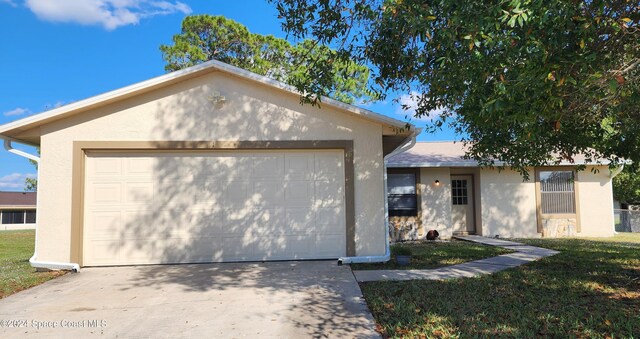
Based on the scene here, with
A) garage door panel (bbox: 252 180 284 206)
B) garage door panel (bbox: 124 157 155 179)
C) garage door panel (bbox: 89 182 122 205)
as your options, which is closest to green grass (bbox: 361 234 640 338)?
garage door panel (bbox: 252 180 284 206)

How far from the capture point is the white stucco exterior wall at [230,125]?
8266 mm

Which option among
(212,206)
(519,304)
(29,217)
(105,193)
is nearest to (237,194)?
(212,206)

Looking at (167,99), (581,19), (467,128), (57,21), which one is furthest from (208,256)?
(57,21)

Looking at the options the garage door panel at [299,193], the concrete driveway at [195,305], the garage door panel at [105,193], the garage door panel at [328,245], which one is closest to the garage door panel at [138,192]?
the garage door panel at [105,193]

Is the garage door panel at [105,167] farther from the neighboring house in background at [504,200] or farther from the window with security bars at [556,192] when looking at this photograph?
the window with security bars at [556,192]

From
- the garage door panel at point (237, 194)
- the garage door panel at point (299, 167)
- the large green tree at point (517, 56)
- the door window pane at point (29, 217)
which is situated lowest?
the door window pane at point (29, 217)

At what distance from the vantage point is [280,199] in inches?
337

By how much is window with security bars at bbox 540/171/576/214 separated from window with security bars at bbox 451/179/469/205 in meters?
2.55

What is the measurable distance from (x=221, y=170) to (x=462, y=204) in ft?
32.0

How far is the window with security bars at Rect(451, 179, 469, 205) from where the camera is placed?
14.9 meters

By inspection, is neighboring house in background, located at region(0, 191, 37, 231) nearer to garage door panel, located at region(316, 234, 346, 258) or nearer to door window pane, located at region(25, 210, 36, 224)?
door window pane, located at region(25, 210, 36, 224)

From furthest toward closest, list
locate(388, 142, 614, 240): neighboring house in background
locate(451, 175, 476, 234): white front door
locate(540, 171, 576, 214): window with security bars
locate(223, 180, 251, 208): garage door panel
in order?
locate(451, 175, 476, 234): white front door → locate(540, 171, 576, 214): window with security bars → locate(388, 142, 614, 240): neighboring house in background → locate(223, 180, 251, 208): garage door panel

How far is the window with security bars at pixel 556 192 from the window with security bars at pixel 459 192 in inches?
100

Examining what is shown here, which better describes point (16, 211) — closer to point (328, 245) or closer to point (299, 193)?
point (299, 193)
